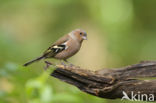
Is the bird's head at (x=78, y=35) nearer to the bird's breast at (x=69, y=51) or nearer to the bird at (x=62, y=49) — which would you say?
the bird at (x=62, y=49)

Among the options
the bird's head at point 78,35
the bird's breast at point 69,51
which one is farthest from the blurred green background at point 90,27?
the bird's breast at point 69,51

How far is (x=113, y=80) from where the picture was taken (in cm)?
463

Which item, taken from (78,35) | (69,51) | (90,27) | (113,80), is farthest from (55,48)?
(90,27)

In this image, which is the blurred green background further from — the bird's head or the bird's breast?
the bird's breast

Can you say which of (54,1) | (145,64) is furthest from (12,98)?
(54,1)

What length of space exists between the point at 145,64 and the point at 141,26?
5.48 meters

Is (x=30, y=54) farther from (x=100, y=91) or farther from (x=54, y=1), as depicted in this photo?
(x=100, y=91)

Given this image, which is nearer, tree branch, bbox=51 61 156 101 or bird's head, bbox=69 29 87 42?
tree branch, bbox=51 61 156 101

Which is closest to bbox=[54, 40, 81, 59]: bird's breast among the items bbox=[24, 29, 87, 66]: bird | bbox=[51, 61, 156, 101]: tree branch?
bbox=[24, 29, 87, 66]: bird

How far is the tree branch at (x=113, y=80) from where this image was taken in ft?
14.7

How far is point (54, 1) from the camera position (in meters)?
10.3

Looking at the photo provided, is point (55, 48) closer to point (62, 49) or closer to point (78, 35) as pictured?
point (62, 49)

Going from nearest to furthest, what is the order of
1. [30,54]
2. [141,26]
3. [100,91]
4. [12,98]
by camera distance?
[12,98] → [100,91] → [30,54] → [141,26]

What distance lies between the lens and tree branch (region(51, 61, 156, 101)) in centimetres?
447
